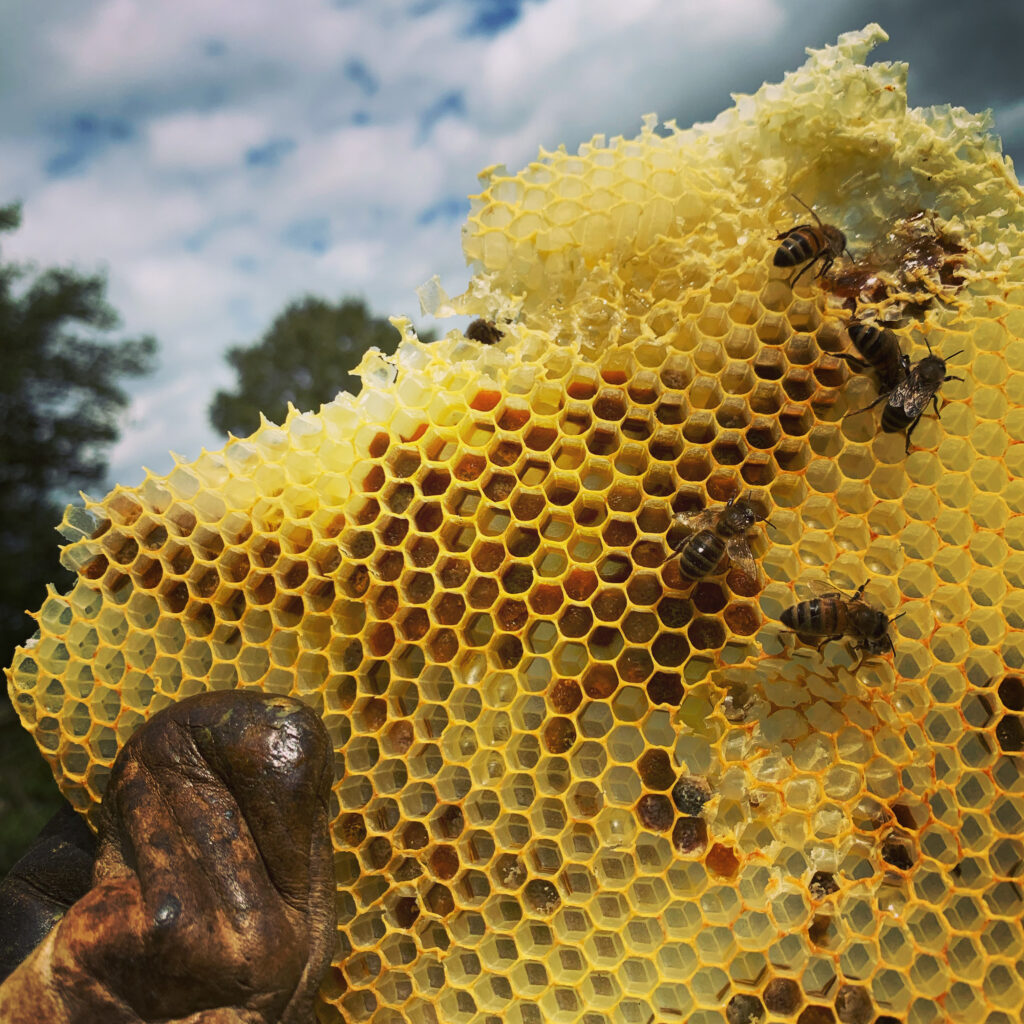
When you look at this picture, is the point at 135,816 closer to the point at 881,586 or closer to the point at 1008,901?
the point at 881,586

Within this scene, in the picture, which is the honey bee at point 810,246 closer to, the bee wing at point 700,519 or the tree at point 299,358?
the bee wing at point 700,519

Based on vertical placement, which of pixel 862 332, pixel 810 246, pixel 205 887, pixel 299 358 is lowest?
pixel 299 358

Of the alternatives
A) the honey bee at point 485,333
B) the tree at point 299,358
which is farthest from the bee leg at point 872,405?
the tree at point 299,358

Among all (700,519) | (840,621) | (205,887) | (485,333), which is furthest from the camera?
(485,333)

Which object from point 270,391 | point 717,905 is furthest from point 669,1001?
point 270,391

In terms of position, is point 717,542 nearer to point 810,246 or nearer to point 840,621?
point 840,621

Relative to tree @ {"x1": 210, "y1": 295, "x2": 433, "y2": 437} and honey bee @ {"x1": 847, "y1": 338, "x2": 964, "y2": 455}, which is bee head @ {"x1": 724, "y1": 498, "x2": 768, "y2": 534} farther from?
tree @ {"x1": 210, "y1": 295, "x2": 433, "y2": 437}

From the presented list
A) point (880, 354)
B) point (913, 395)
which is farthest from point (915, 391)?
point (880, 354)
